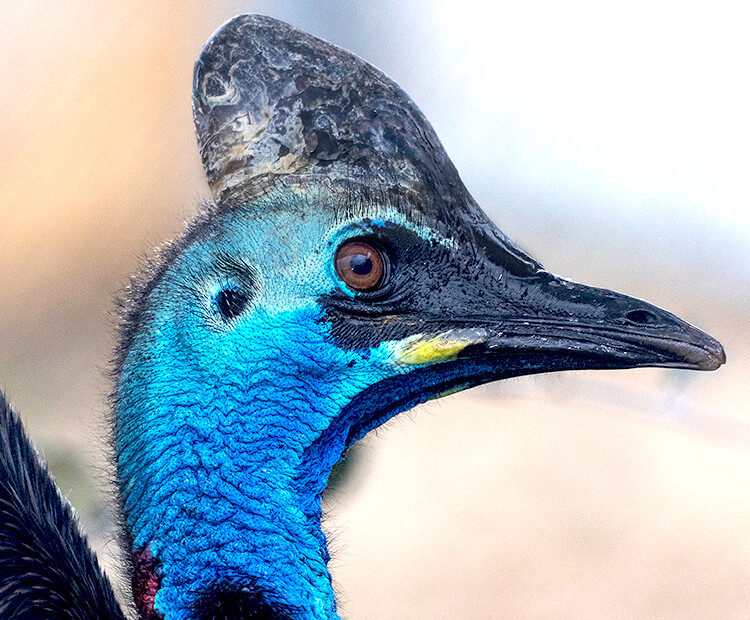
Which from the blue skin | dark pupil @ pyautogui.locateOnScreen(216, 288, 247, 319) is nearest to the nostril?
the blue skin

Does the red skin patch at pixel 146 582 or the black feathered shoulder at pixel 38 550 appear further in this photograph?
the black feathered shoulder at pixel 38 550

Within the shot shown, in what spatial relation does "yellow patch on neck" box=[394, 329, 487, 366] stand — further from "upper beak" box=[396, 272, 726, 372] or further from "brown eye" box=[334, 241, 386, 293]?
"brown eye" box=[334, 241, 386, 293]

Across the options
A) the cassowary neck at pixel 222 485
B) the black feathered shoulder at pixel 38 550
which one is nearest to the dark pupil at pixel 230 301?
the cassowary neck at pixel 222 485

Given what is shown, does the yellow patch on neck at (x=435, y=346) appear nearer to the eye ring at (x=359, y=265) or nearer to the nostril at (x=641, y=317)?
the eye ring at (x=359, y=265)

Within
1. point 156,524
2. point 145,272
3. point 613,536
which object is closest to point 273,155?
point 145,272

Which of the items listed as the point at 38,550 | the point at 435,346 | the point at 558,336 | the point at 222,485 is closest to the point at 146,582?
the point at 222,485

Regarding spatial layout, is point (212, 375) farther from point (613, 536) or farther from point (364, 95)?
point (613, 536)

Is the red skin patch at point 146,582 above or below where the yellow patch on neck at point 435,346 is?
below

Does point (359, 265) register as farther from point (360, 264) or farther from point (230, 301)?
point (230, 301)

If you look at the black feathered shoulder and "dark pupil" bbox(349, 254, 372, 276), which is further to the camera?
the black feathered shoulder
